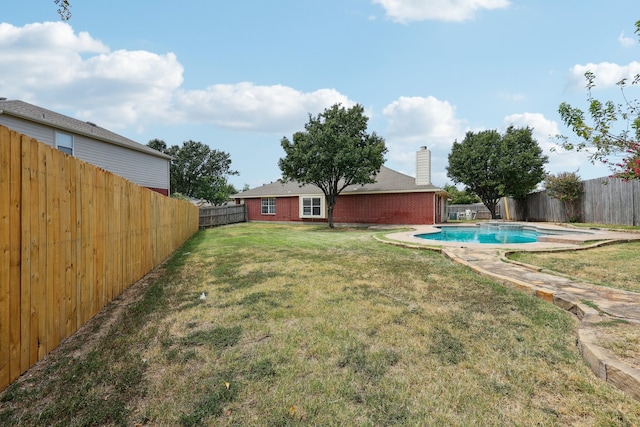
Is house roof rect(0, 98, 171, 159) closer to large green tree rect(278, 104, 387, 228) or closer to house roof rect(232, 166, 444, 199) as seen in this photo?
large green tree rect(278, 104, 387, 228)

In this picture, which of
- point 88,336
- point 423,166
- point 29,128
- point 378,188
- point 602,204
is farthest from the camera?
point 378,188

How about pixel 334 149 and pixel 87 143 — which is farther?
pixel 334 149

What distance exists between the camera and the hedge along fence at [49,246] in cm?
208

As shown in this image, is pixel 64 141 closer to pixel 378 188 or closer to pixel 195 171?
pixel 378 188

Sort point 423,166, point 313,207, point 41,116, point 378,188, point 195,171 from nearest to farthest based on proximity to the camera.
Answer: point 41,116 < point 423,166 < point 378,188 < point 313,207 < point 195,171

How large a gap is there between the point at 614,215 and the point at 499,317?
15115 mm

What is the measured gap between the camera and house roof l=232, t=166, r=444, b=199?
17.8m

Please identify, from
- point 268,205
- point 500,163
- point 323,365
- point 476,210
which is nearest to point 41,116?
point 268,205

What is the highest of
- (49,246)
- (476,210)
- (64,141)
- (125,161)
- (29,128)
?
(29,128)

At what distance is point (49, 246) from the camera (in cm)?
253

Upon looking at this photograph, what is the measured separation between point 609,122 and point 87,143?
17.5 metres

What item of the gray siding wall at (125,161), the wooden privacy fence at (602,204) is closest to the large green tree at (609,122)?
the wooden privacy fence at (602,204)

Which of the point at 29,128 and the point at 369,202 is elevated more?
the point at 29,128

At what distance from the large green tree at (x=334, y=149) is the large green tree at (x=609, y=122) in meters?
9.53
